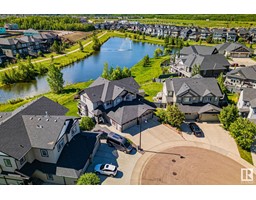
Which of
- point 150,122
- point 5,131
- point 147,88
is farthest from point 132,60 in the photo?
point 5,131

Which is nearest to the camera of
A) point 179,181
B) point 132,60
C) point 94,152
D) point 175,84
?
point 179,181

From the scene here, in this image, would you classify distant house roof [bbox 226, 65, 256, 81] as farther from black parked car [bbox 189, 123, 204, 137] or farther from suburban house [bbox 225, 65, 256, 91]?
black parked car [bbox 189, 123, 204, 137]

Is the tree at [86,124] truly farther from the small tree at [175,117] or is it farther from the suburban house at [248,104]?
the suburban house at [248,104]

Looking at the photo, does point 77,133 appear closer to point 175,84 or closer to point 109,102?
point 109,102

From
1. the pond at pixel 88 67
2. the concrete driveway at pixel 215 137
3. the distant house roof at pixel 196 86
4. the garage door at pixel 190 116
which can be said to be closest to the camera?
the concrete driveway at pixel 215 137

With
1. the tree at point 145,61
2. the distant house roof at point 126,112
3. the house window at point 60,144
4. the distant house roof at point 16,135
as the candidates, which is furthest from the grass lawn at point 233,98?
the distant house roof at point 16,135

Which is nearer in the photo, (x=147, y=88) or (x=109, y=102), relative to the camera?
(x=109, y=102)

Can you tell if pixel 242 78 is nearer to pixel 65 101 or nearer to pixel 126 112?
pixel 126 112
